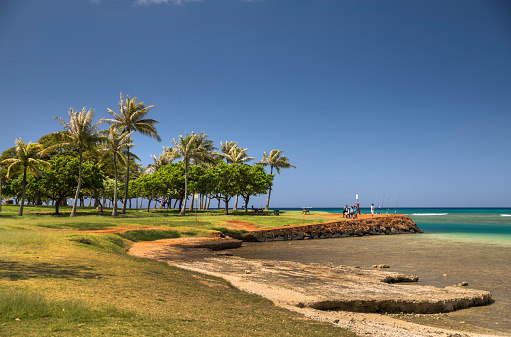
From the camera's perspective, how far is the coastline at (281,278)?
6.98 meters

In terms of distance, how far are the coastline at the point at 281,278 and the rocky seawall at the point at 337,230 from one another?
37.9ft

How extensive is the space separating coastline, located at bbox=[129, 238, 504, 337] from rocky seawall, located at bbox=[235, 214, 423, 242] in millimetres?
11558

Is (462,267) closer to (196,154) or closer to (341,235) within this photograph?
(341,235)

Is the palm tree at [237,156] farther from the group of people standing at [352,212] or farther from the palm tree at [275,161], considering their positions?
the group of people standing at [352,212]

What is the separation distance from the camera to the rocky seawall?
3198 centimetres

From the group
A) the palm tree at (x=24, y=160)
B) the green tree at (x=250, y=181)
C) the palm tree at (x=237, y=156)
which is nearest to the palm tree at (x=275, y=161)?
the palm tree at (x=237, y=156)

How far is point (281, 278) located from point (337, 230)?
28.6 m

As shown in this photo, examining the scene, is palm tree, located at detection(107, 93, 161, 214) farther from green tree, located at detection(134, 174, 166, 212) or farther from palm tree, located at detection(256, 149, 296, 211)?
palm tree, located at detection(256, 149, 296, 211)

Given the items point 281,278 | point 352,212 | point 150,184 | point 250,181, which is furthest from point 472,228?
point 150,184

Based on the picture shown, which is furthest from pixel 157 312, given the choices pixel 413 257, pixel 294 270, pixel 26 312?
pixel 413 257

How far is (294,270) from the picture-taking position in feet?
44.8

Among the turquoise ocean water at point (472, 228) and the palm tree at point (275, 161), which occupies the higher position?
the palm tree at point (275, 161)

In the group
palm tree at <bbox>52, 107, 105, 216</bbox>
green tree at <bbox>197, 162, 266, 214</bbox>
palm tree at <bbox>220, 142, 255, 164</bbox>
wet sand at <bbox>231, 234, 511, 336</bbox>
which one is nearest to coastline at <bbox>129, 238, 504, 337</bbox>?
wet sand at <bbox>231, 234, 511, 336</bbox>

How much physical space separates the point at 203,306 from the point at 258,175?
45866 millimetres
